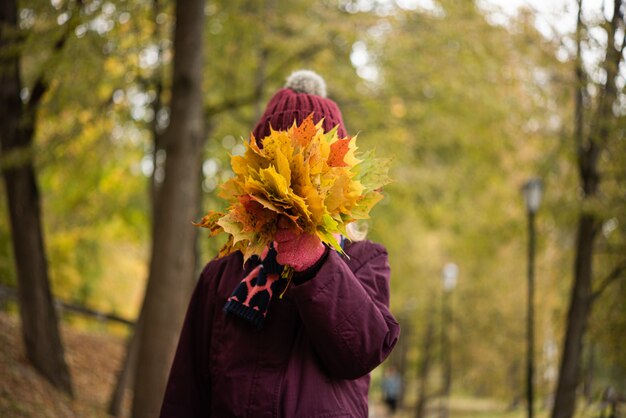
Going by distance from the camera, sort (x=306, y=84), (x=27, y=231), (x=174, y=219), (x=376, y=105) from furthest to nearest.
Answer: (x=376, y=105) < (x=27, y=231) < (x=174, y=219) < (x=306, y=84)

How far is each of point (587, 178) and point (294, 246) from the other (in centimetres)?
841

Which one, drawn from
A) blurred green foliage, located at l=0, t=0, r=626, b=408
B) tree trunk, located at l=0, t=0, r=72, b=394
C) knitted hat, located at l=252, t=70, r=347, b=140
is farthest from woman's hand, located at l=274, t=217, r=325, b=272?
tree trunk, located at l=0, t=0, r=72, b=394

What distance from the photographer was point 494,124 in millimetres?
11422

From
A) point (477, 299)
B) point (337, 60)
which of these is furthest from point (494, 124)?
point (477, 299)

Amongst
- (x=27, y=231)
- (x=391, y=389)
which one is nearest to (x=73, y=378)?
(x=27, y=231)

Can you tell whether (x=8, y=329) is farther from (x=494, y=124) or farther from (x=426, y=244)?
(x=426, y=244)

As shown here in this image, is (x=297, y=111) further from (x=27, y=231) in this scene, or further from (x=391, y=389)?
(x=391, y=389)

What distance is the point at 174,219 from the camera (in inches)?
278

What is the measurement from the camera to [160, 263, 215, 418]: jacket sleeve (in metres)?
2.53

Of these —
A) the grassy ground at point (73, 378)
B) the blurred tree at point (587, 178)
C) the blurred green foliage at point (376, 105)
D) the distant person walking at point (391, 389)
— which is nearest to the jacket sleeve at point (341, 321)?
the grassy ground at point (73, 378)

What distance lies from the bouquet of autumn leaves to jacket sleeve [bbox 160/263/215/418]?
51 cm

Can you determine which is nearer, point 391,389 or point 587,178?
point 587,178

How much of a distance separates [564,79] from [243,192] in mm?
8439

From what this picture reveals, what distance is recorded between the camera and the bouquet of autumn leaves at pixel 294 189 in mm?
2057
